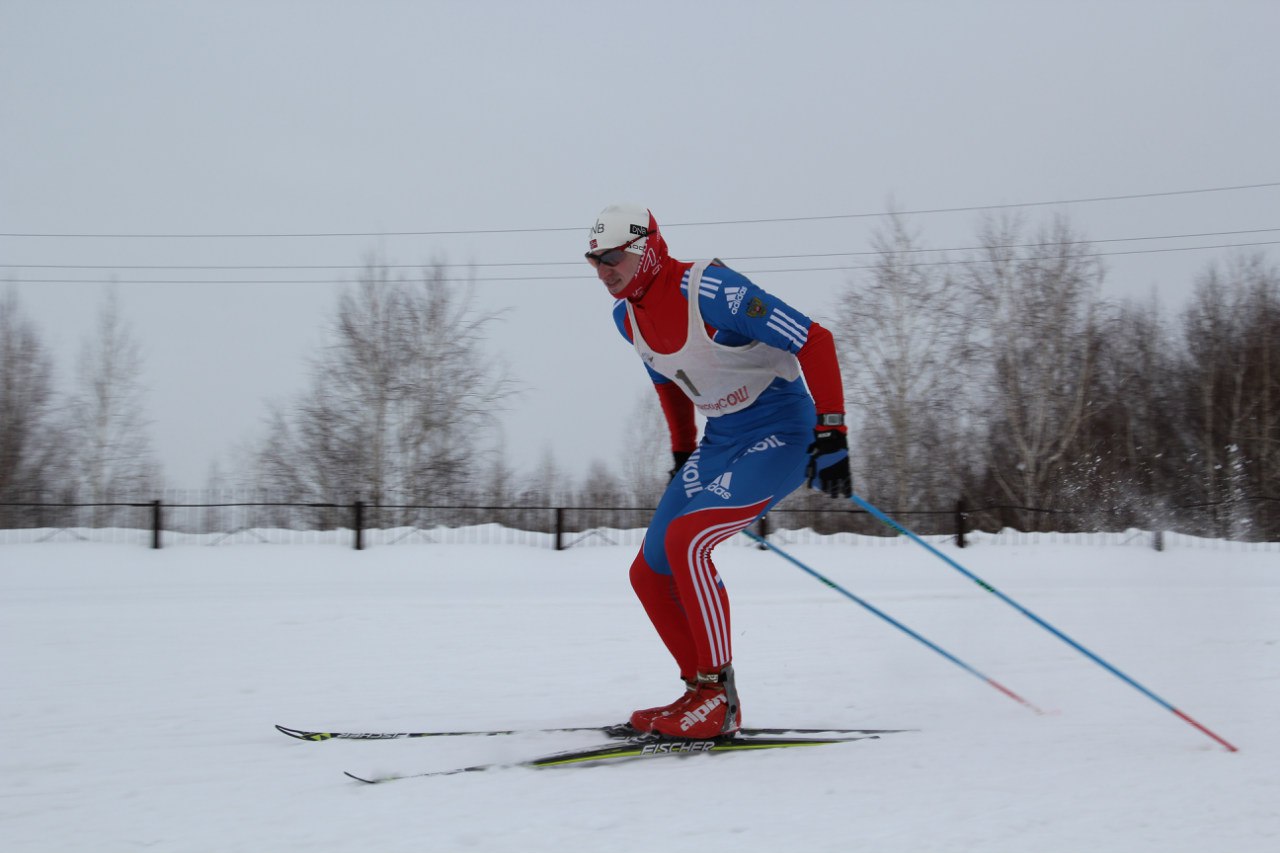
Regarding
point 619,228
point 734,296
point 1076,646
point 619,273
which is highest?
point 619,228

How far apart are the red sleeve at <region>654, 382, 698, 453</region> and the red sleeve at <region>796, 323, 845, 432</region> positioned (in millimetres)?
757

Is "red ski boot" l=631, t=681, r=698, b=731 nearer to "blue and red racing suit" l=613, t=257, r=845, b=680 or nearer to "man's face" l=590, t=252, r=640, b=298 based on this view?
"blue and red racing suit" l=613, t=257, r=845, b=680

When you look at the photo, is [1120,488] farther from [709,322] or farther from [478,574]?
[709,322]

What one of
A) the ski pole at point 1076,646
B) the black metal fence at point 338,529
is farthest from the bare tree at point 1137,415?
the ski pole at point 1076,646

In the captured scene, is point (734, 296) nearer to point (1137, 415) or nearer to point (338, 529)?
point (338, 529)

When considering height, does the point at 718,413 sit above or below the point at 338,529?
above

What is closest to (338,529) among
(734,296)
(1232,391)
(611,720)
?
(611,720)

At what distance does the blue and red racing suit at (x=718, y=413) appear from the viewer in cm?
324

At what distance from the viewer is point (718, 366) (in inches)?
135

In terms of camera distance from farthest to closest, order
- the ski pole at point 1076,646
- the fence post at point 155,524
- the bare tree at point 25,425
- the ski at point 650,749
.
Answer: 1. the bare tree at point 25,425
2. the fence post at point 155,524
3. the ski pole at point 1076,646
4. the ski at point 650,749

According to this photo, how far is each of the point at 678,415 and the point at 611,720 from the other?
136 cm

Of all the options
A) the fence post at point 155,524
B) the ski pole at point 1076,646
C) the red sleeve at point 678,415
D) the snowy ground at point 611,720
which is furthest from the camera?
the fence post at point 155,524

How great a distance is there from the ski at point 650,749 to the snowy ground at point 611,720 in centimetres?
6

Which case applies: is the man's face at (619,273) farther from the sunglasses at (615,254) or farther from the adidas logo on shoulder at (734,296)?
the adidas logo on shoulder at (734,296)
